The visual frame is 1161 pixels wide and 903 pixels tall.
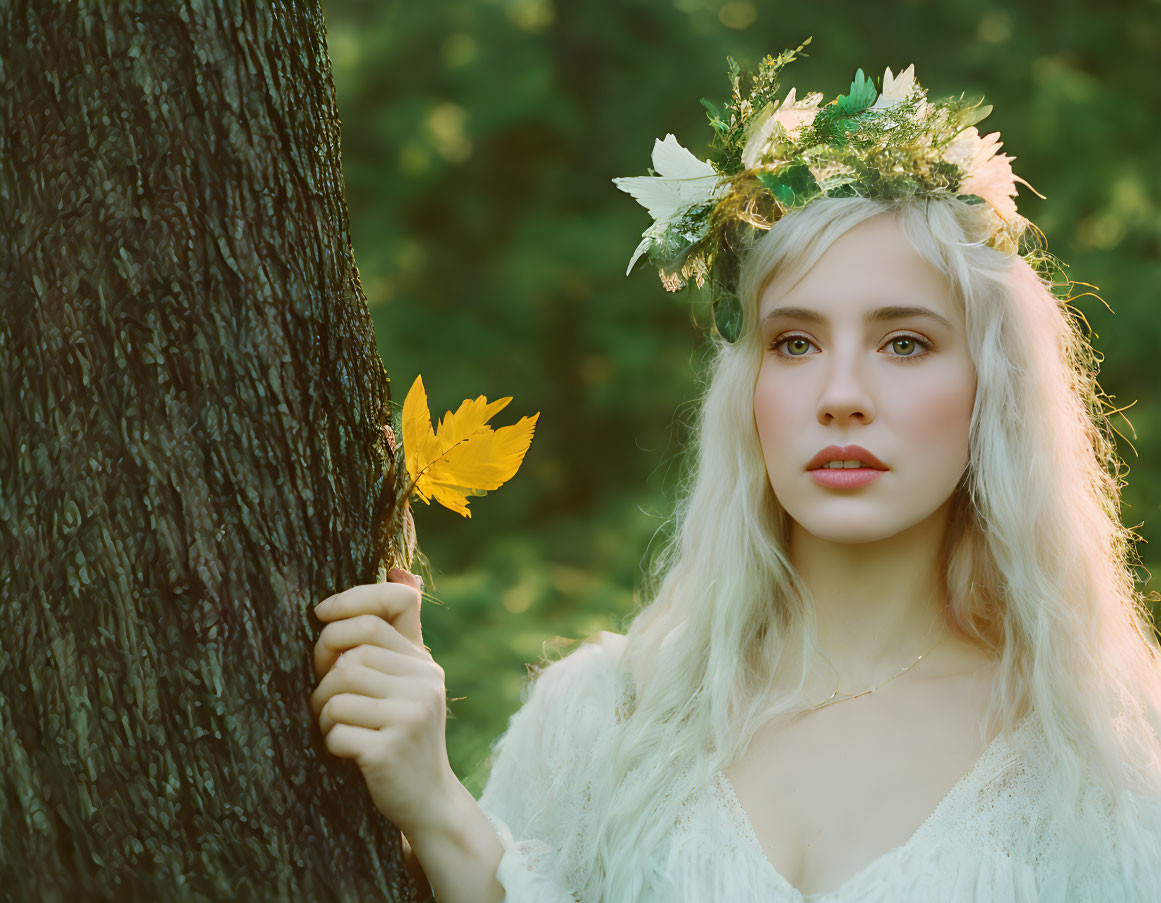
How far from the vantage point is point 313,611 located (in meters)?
1.39

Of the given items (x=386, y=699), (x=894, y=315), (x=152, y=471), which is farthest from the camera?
(x=894, y=315)

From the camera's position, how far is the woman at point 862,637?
1626 millimetres

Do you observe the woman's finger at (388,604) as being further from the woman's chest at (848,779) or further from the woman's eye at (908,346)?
the woman's eye at (908,346)

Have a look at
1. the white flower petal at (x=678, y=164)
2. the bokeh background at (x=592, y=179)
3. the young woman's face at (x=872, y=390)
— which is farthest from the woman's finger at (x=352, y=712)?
the bokeh background at (x=592, y=179)

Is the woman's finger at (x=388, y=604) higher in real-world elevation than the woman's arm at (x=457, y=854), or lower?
higher

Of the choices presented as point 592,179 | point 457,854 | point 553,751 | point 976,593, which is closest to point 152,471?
point 457,854

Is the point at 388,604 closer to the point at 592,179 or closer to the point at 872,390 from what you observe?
the point at 872,390

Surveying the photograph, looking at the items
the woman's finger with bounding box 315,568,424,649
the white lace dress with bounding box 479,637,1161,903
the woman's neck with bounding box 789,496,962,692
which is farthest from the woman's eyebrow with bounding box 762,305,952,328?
the woman's finger with bounding box 315,568,424,649

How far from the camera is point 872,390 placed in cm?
171

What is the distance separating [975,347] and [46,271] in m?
1.30

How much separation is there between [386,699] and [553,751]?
64cm

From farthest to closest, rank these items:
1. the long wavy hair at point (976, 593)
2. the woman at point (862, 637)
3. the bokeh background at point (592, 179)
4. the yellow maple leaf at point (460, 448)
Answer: the bokeh background at point (592, 179)
the long wavy hair at point (976, 593)
the woman at point (862, 637)
the yellow maple leaf at point (460, 448)

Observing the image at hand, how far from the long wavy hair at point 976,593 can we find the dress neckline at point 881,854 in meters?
0.04

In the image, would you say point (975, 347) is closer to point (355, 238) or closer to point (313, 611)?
point (313, 611)
